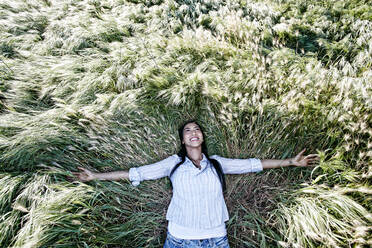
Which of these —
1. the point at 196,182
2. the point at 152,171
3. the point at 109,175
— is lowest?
the point at 109,175

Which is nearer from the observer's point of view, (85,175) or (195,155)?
(195,155)

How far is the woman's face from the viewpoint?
2482mm

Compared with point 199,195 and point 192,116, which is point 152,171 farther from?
point 192,116

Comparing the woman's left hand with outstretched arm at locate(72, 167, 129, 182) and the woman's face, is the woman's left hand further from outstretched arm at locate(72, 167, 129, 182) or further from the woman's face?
outstretched arm at locate(72, 167, 129, 182)

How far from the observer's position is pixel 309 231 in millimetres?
2180

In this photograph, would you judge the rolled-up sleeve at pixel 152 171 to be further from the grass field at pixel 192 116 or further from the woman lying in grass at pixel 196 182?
the grass field at pixel 192 116

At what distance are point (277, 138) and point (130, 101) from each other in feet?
5.88

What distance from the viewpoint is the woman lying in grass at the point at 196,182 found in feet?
7.47

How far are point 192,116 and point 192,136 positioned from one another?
66 cm

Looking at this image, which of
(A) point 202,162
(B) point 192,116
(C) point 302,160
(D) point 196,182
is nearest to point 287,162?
(C) point 302,160

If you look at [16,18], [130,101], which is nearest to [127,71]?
[130,101]

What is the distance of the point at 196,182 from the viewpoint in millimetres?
2350

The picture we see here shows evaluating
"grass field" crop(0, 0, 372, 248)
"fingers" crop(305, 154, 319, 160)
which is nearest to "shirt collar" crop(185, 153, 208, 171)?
"grass field" crop(0, 0, 372, 248)

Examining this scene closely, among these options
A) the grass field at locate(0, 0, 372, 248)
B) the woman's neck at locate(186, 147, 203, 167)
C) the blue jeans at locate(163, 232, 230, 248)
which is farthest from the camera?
the woman's neck at locate(186, 147, 203, 167)
